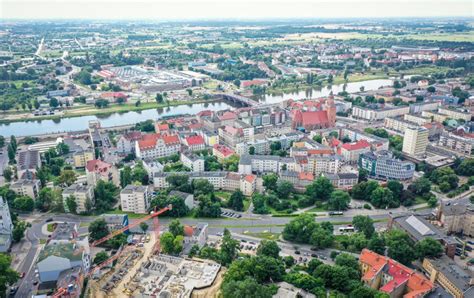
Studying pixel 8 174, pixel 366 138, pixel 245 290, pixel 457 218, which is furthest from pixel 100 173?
pixel 457 218

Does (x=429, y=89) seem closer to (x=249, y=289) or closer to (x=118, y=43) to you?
(x=249, y=289)

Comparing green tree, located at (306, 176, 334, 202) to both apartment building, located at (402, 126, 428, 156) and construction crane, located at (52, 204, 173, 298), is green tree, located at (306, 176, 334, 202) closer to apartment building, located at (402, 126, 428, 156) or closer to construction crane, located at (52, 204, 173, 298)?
construction crane, located at (52, 204, 173, 298)

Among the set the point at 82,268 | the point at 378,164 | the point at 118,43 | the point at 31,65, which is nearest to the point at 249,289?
the point at 82,268

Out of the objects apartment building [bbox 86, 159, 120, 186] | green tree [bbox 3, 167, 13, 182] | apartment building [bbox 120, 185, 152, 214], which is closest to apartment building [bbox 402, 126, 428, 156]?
apartment building [bbox 120, 185, 152, 214]

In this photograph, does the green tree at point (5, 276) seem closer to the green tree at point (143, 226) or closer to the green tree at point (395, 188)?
the green tree at point (143, 226)

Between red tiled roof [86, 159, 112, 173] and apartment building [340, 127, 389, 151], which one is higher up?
red tiled roof [86, 159, 112, 173]

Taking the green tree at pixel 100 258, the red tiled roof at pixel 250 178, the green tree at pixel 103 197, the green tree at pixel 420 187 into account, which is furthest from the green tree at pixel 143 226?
the green tree at pixel 420 187
